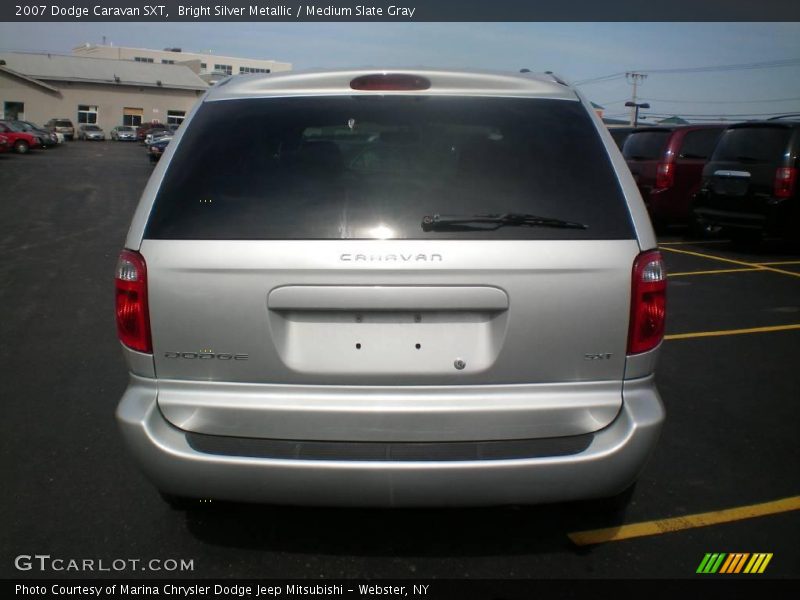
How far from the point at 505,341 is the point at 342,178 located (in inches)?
32.6

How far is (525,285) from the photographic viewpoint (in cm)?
254

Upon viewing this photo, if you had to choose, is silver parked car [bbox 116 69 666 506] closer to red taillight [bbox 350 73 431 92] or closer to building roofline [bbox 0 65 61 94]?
red taillight [bbox 350 73 431 92]

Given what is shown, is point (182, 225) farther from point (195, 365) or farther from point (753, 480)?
Result: point (753, 480)

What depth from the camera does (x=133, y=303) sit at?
2.68 metres

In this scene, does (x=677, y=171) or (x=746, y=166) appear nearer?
(x=746, y=166)

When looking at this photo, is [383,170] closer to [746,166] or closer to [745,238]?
[746,166]

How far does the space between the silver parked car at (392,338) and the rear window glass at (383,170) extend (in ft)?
0.04

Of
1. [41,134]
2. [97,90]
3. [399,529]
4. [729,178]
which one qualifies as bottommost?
[41,134]

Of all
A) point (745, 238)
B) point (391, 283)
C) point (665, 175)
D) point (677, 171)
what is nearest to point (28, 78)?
point (665, 175)

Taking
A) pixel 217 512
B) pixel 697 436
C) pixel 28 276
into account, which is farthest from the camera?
pixel 28 276

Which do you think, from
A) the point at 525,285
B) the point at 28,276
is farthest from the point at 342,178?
the point at 28,276

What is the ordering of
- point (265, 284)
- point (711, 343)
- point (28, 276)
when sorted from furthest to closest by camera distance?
point (28, 276) < point (711, 343) < point (265, 284)

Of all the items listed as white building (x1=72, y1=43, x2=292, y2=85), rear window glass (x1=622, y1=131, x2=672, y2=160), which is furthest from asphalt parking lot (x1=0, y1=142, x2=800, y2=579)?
white building (x1=72, y1=43, x2=292, y2=85)

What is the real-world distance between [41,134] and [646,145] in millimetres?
41972
